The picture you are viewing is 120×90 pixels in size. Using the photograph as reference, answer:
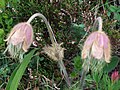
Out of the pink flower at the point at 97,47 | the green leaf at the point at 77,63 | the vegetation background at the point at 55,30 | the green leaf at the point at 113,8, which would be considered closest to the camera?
the pink flower at the point at 97,47

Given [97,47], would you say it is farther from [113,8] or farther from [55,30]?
[113,8]

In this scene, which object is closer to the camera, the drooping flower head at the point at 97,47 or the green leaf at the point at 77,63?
the drooping flower head at the point at 97,47

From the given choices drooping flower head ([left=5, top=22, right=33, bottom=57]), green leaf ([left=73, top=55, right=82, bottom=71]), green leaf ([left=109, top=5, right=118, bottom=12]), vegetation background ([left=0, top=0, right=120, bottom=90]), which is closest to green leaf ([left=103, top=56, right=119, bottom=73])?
vegetation background ([left=0, top=0, right=120, bottom=90])

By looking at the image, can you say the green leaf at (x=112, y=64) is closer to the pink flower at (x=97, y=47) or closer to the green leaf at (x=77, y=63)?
the green leaf at (x=77, y=63)

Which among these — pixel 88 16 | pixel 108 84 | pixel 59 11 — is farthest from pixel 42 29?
pixel 108 84

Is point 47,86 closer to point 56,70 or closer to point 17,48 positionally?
point 56,70

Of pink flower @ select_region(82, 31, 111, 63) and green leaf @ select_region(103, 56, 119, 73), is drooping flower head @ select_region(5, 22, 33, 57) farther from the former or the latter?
green leaf @ select_region(103, 56, 119, 73)

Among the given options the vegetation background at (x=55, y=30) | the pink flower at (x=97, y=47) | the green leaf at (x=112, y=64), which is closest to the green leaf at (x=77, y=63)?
the vegetation background at (x=55, y=30)
